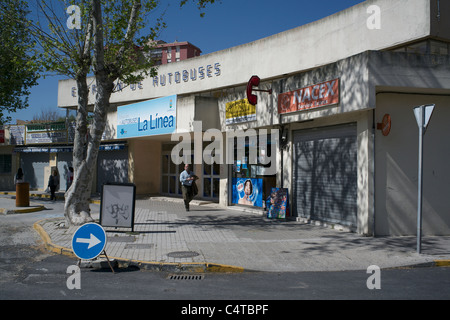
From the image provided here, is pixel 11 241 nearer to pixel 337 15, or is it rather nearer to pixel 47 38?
pixel 47 38

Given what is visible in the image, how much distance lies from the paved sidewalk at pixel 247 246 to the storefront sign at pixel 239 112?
3820 millimetres

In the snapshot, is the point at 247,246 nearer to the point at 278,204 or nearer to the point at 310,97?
the point at 278,204

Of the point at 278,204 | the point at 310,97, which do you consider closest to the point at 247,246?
the point at 278,204

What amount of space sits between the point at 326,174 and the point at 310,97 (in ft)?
7.47

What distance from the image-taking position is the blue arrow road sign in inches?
268

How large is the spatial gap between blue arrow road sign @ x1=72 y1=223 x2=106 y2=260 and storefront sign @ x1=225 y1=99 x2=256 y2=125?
797 cm

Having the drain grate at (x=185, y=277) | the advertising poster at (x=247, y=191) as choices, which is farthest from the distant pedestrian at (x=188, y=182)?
the drain grate at (x=185, y=277)

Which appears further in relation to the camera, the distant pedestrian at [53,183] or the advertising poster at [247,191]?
the distant pedestrian at [53,183]

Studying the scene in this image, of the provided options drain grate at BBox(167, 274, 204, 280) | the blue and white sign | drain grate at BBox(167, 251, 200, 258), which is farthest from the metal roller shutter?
the blue and white sign

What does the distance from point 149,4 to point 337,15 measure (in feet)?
22.8

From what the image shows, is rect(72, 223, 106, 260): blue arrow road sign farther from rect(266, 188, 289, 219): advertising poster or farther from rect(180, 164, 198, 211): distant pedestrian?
rect(180, 164, 198, 211): distant pedestrian

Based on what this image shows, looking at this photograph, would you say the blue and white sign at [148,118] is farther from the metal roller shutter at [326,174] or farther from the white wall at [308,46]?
the metal roller shutter at [326,174]

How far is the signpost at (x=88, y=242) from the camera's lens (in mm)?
6797

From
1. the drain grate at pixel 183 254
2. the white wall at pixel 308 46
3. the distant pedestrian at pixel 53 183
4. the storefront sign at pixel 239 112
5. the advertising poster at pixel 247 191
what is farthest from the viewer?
the distant pedestrian at pixel 53 183
